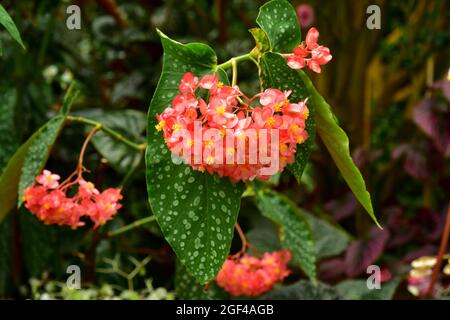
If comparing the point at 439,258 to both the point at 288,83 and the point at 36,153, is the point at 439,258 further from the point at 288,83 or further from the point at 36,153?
the point at 36,153

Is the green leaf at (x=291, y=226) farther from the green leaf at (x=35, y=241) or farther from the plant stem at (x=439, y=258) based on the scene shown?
the green leaf at (x=35, y=241)


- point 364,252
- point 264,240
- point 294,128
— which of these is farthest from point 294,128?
point 364,252

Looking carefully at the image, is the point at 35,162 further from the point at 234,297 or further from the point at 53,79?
the point at 53,79

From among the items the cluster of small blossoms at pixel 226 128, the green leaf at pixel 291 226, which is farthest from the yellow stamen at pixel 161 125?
the green leaf at pixel 291 226

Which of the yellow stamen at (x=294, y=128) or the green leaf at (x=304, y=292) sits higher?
the yellow stamen at (x=294, y=128)

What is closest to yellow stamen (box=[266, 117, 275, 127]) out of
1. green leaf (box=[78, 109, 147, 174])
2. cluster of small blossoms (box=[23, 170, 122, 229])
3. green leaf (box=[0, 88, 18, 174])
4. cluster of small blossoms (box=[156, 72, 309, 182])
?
cluster of small blossoms (box=[156, 72, 309, 182])
